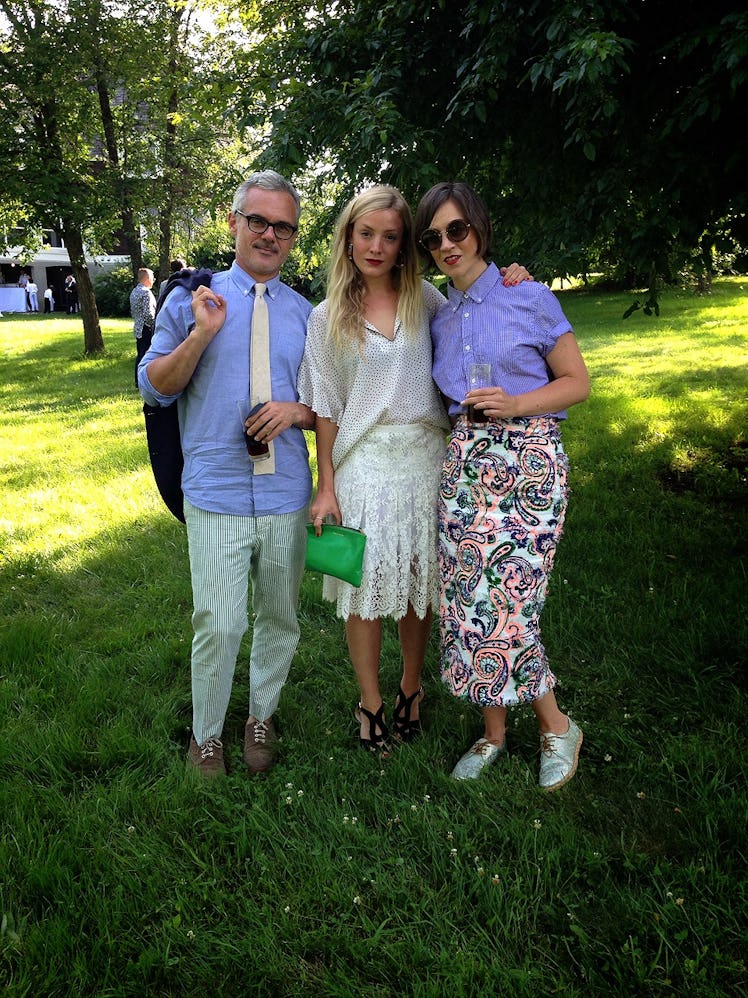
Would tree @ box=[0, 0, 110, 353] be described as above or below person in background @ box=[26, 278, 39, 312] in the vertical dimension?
above

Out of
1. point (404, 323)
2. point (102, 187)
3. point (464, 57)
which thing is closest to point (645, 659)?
point (404, 323)

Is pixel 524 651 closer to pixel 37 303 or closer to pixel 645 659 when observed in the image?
pixel 645 659

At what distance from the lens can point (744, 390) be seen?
31.3 feet

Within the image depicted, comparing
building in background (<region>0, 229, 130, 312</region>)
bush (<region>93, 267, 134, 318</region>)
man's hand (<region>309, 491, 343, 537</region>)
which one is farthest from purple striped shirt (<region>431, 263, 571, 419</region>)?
building in background (<region>0, 229, 130, 312</region>)

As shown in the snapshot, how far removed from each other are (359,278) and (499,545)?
114cm

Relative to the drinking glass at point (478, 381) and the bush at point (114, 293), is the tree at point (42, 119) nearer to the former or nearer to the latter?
the drinking glass at point (478, 381)

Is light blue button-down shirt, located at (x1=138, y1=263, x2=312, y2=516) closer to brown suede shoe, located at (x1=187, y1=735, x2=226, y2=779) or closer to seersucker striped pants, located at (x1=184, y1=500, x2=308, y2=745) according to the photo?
seersucker striped pants, located at (x1=184, y1=500, x2=308, y2=745)

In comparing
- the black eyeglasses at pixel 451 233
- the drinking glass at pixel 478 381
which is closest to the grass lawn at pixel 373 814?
the drinking glass at pixel 478 381

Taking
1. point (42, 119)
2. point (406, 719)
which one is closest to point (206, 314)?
point (406, 719)

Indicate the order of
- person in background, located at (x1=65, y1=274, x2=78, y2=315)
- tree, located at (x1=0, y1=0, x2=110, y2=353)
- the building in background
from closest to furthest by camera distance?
tree, located at (x1=0, y1=0, x2=110, y2=353), person in background, located at (x1=65, y1=274, x2=78, y2=315), the building in background

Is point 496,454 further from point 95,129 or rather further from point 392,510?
point 95,129

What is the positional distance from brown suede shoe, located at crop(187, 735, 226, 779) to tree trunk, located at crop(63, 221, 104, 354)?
602 inches

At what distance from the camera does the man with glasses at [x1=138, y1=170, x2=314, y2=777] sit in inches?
110

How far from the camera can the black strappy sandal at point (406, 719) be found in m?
3.38
